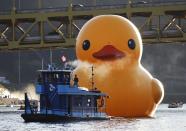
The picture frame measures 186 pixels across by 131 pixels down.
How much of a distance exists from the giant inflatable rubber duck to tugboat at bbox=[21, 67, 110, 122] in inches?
38.3

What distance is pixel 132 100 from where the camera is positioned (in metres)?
58.8

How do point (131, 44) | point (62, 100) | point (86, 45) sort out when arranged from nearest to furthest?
point (131, 44)
point (86, 45)
point (62, 100)

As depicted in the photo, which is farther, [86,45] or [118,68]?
[86,45]

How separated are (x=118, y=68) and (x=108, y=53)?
1430 mm

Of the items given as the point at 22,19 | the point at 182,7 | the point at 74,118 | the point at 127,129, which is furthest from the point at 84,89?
the point at 22,19

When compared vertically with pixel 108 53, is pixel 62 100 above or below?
below

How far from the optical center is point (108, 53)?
58.8 metres

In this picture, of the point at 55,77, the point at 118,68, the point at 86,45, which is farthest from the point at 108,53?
the point at 55,77

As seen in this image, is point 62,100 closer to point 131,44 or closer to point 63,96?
point 63,96

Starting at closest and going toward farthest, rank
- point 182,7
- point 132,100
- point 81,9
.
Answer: point 132,100
point 182,7
point 81,9

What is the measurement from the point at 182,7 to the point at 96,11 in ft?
34.8

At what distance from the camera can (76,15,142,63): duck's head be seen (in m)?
59.2

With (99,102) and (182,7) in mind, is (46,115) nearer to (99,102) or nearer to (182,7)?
(99,102)

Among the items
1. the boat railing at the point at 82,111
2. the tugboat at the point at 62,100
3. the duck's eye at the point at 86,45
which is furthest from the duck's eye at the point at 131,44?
the boat railing at the point at 82,111
